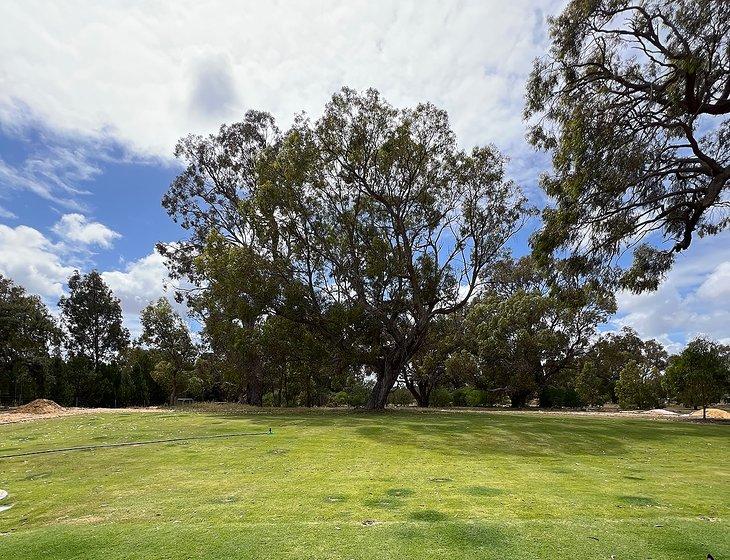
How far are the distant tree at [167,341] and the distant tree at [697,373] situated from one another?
30824mm

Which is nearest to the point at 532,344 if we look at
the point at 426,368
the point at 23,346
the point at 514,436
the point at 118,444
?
the point at 426,368

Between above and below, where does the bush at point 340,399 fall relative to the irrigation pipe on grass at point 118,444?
below

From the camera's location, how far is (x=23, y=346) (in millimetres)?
35125

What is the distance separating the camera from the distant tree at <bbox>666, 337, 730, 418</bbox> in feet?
61.6

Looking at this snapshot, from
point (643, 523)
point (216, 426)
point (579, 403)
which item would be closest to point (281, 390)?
point (216, 426)

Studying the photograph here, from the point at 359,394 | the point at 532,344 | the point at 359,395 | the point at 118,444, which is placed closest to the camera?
the point at 118,444

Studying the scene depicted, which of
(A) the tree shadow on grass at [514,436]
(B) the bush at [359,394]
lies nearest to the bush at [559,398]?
(B) the bush at [359,394]

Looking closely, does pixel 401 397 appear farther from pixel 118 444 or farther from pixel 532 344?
pixel 118 444

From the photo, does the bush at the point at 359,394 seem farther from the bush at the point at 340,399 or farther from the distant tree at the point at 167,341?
the distant tree at the point at 167,341

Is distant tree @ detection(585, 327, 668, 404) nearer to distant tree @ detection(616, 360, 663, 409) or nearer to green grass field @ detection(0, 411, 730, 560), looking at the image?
distant tree @ detection(616, 360, 663, 409)

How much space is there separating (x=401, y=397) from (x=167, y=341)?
1916cm

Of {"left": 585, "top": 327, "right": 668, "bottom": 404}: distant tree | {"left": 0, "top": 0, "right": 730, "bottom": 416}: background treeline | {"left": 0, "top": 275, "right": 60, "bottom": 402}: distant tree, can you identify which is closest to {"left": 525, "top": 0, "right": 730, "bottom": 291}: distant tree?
{"left": 0, "top": 0, "right": 730, "bottom": 416}: background treeline

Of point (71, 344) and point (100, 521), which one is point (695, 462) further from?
point (71, 344)

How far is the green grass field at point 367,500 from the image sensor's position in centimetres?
420
